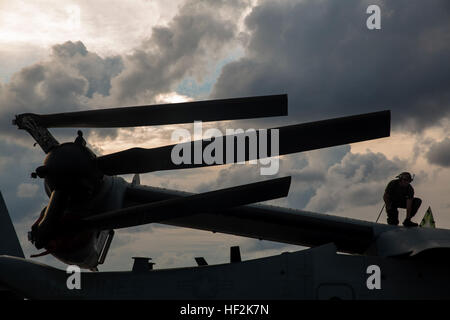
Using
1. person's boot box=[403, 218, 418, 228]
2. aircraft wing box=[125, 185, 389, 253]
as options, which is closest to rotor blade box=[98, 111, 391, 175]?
aircraft wing box=[125, 185, 389, 253]

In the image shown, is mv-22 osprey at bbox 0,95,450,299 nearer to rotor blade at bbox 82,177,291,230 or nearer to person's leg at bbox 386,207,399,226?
rotor blade at bbox 82,177,291,230

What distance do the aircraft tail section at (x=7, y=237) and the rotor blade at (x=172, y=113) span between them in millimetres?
4975

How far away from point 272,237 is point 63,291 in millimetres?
5464

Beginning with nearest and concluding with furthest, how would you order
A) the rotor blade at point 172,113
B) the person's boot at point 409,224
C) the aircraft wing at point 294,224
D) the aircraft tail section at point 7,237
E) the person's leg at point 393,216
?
the rotor blade at point 172,113 < the aircraft wing at point 294,224 < the person's boot at point 409,224 < the person's leg at point 393,216 < the aircraft tail section at point 7,237

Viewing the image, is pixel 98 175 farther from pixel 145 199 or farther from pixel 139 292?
pixel 139 292

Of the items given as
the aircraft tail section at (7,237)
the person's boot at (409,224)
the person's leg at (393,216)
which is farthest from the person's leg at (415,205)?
the aircraft tail section at (7,237)

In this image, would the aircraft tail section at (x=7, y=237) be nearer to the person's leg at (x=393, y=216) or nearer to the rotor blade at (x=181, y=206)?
the rotor blade at (x=181, y=206)

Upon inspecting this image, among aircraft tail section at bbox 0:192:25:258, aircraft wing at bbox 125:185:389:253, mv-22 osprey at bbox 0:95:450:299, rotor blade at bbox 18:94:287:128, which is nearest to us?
rotor blade at bbox 18:94:287:128

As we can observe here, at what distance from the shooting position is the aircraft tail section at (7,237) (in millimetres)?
13539

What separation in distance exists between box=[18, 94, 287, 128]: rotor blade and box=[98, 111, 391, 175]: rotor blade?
0.48 meters

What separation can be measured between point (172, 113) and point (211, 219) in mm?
4434

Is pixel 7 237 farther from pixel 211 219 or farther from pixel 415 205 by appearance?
pixel 415 205

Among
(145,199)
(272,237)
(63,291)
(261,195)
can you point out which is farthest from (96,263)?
(261,195)

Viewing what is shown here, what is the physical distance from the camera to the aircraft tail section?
1354cm
